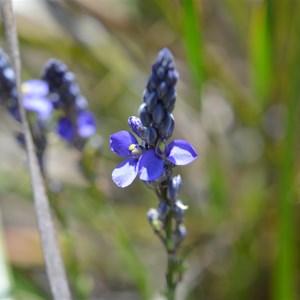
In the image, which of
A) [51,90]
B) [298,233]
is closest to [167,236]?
[51,90]

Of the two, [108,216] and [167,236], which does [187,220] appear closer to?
[108,216]

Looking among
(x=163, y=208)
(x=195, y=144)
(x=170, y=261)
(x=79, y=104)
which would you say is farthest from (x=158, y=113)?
(x=195, y=144)

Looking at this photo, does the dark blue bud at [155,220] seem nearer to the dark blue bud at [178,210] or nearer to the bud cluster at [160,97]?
the dark blue bud at [178,210]

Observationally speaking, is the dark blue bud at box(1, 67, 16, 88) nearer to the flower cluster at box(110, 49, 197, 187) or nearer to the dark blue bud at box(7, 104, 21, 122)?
the dark blue bud at box(7, 104, 21, 122)

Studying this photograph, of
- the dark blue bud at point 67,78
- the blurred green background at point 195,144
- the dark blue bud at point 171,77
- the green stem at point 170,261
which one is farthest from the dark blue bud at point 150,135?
the blurred green background at point 195,144

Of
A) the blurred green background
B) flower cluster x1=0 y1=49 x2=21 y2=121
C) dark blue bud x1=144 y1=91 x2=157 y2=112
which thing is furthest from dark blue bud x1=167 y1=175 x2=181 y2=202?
the blurred green background

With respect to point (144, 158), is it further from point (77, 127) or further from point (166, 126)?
point (77, 127)
